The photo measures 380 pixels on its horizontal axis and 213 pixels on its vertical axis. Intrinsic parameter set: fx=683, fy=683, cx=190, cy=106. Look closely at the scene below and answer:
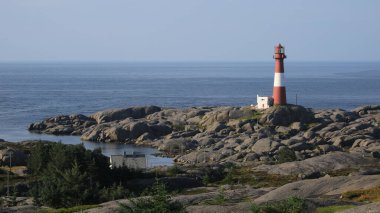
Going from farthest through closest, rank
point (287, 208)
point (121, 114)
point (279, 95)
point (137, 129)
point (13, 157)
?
point (121, 114), point (137, 129), point (279, 95), point (13, 157), point (287, 208)

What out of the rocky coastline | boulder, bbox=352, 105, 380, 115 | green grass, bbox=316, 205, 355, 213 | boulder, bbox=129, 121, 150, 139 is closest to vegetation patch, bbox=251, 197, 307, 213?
green grass, bbox=316, 205, 355, 213

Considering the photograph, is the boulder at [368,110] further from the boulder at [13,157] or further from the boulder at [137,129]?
the boulder at [13,157]

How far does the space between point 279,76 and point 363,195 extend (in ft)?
178

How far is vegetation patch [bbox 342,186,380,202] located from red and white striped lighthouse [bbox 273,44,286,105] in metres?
51.2

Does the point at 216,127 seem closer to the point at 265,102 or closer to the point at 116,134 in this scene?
the point at 265,102

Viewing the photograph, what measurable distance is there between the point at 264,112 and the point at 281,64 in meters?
6.88

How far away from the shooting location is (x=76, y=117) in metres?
107

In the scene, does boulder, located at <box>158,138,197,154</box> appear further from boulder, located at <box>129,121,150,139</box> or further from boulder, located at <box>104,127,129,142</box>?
boulder, located at <box>104,127,129,142</box>

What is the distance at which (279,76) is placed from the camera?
292 feet

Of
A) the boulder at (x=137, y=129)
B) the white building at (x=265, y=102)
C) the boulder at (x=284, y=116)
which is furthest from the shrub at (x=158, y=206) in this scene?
the white building at (x=265, y=102)

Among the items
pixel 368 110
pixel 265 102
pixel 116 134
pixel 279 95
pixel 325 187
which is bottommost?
pixel 116 134

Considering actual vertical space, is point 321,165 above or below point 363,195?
below

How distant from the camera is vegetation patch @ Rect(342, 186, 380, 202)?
33.9 meters

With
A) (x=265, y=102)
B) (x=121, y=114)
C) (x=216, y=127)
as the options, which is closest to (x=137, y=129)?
(x=216, y=127)
